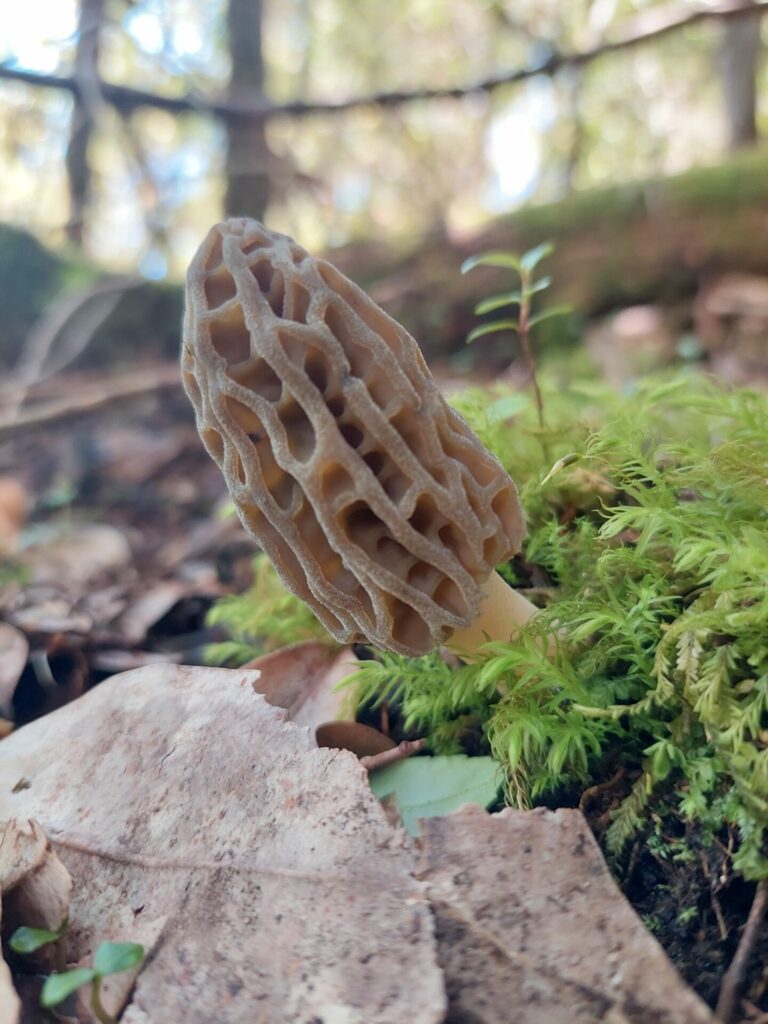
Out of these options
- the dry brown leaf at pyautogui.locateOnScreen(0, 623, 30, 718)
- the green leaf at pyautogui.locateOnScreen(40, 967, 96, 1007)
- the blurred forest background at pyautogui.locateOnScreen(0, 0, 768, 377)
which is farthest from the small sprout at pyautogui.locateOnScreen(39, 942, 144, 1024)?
the blurred forest background at pyautogui.locateOnScreen(0, 0, 768, 377)

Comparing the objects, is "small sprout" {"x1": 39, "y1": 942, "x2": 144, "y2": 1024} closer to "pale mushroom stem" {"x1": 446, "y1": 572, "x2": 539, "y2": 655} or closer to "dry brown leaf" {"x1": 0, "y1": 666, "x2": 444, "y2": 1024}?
"dry brown leaf" {"x1": 0, "y1": 666, "x2": 444, "y2": 1024}

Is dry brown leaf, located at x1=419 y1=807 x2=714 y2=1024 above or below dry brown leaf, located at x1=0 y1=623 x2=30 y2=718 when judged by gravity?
above

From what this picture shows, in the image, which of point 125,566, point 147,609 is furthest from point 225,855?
point 125,566

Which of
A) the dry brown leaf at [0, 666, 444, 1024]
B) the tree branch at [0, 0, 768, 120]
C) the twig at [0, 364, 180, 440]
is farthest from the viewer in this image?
the tree branch at [0, 0, 768, 120]

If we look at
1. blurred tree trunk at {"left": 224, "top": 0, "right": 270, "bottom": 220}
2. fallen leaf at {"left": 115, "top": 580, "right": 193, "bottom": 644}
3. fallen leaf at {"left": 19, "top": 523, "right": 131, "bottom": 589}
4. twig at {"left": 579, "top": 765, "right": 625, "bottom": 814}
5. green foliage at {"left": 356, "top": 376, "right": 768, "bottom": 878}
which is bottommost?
fallen leaf at {"left": 19, "top": 523, "right": 131, "bottom": 589}

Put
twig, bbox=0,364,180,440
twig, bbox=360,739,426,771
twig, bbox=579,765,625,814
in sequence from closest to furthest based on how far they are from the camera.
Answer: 1. twig, bbox=579,765,625,814
2. twig, bbox=360,739,426,771
3. twig, bbox=0,364,180,440

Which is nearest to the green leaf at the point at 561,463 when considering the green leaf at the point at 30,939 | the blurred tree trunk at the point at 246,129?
the green leaf at the point at 30,939

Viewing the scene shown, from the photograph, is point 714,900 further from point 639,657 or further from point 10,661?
point 10,661

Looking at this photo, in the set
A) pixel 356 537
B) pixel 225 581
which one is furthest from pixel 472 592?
pixel 225 581
